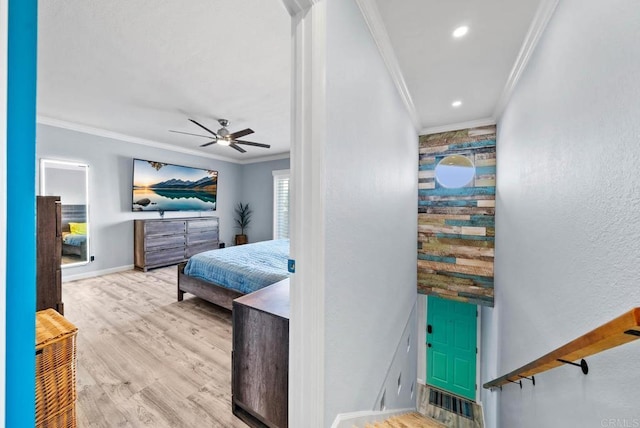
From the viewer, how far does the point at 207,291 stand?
3.18 metres

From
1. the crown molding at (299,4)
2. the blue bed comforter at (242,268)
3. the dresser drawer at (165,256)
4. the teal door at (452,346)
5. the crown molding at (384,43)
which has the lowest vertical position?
the teal door at (452,346)

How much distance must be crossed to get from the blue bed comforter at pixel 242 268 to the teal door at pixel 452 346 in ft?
9.81

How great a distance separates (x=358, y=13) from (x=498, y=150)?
2.83 m

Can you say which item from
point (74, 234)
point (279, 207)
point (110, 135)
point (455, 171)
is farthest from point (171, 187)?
point (455, 171)

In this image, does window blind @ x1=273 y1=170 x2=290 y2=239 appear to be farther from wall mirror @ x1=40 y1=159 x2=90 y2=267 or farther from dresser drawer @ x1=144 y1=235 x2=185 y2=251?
wall mirror @ x1=40 y1=159 x2=90 y2=267

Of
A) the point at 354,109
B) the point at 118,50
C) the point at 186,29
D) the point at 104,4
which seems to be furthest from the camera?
the point at 118,50

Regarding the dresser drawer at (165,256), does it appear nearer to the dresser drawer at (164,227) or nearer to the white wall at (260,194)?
the dresser drawer at (164,227)

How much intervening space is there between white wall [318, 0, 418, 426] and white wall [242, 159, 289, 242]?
4.44 m

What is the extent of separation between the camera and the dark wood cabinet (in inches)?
81.7

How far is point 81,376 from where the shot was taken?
1995 mm

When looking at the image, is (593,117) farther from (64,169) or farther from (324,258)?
(64,169)

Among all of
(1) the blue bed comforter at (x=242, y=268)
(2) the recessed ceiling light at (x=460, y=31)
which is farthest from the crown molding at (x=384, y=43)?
(1) the blue bed comforter at (x=242, y=268)

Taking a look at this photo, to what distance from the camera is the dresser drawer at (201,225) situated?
5.45 m

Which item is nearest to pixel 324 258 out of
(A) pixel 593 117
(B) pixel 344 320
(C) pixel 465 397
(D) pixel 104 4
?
(B) pixel 344 320
